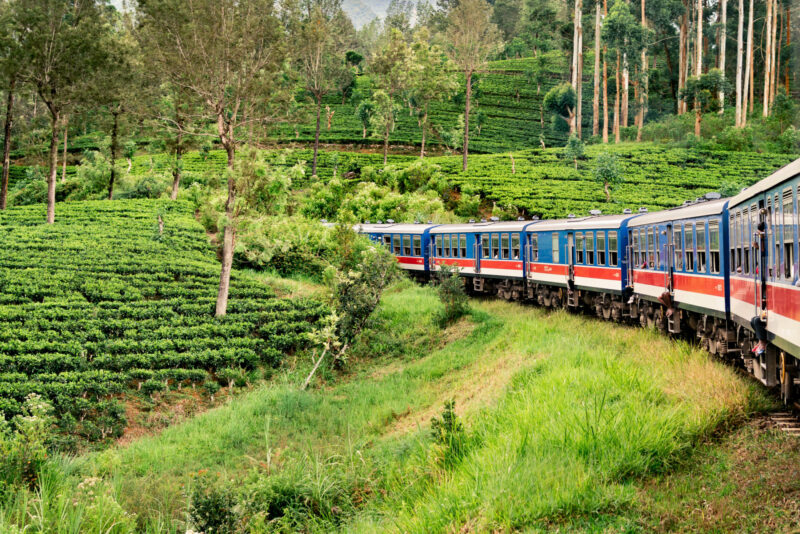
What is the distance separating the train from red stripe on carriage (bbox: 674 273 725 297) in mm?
22

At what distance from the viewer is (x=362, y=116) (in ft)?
244

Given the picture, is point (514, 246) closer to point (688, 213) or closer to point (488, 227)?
point (488, 227)

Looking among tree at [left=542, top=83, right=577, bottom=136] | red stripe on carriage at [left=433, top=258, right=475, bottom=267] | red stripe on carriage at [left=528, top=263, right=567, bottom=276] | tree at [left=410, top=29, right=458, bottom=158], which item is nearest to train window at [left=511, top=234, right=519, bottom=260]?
red stripe on carriage at [left=528, top=263, right=567, bottom=276]

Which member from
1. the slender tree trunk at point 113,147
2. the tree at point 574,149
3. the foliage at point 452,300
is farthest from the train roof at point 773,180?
the tree at point 574,149

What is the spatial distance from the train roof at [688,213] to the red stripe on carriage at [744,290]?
5.07 ft

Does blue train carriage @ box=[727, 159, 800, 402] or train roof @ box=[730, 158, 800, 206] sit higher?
train roof @ box=[730, 158, 800, 206]

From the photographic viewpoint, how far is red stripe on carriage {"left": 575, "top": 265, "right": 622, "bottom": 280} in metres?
18.1

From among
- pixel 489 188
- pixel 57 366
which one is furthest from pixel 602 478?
pixel 489 188

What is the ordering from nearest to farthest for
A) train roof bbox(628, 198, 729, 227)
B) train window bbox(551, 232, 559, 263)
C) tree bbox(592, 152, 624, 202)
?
train roof bbox(628, 198, 729, 227) < train window bbox(551, 232, 559, 263) < tree bbox(592, 152, 624, 202)

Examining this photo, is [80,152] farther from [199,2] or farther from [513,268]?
[513,268]

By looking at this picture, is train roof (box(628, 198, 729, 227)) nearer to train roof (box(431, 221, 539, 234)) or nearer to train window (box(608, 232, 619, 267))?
train window (box(608, 232, 619, 267))

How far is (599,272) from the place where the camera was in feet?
62.0

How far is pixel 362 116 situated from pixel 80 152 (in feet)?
94.9

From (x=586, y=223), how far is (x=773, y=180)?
35.8 feet
